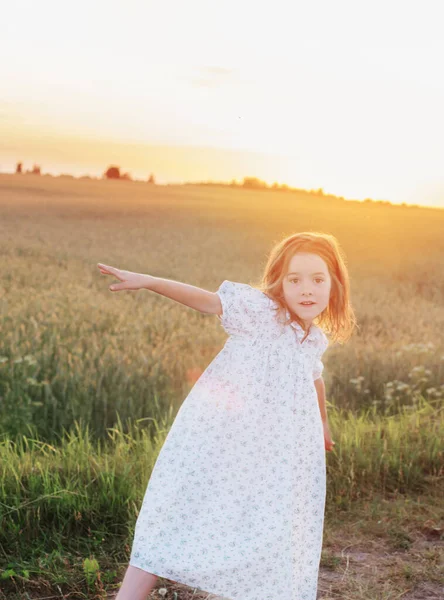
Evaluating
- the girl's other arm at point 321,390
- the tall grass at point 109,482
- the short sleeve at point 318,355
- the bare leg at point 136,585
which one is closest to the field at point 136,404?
the tall grass at point 109,482

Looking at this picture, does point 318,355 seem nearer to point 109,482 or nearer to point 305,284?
point 305,284

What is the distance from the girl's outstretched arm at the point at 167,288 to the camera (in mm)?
2324

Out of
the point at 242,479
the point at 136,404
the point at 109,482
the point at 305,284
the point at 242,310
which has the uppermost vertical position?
the point at 305,284

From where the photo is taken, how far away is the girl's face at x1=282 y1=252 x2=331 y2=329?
8.53ft

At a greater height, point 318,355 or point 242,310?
point 242,310

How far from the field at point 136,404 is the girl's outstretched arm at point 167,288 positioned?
116 centimetres

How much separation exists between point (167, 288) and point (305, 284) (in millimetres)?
519

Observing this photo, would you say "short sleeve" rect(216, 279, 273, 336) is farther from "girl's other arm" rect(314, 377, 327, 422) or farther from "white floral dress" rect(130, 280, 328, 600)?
"girl's other arm" rect(314, 377, 327, 422)

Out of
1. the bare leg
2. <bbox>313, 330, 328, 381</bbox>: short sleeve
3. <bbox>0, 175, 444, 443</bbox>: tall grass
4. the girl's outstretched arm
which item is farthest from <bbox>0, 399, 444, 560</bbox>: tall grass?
the girl's outstretched arm

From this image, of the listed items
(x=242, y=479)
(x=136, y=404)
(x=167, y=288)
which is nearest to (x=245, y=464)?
(x=242, y=479)

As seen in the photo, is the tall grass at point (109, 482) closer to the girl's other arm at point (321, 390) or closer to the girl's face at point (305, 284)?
the girl's other arm at point (321, 390)

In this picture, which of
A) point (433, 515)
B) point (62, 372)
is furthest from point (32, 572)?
point (62, 372)

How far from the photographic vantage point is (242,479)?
247cm

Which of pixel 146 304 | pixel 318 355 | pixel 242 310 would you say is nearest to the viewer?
pixel 242 310
